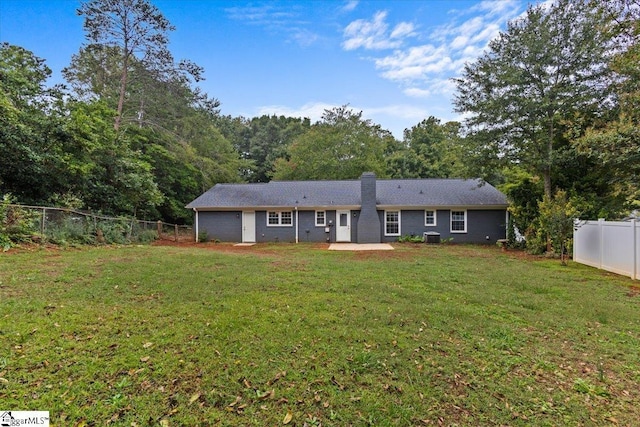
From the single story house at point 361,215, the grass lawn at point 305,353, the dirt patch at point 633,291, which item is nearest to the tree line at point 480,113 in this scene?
the single story house at point 361,215

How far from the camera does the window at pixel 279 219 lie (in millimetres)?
17859

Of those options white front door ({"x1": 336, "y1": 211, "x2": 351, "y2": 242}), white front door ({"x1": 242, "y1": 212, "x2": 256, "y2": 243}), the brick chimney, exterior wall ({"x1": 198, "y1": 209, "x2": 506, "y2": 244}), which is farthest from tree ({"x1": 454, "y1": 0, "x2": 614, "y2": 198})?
white front door ({"x1": 242, "y1": 212, "x2": 256, "y2": 243})

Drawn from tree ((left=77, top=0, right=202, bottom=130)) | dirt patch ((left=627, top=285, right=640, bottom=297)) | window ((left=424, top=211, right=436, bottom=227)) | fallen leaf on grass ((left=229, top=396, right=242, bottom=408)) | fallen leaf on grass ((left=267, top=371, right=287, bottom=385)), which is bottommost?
dirt patch ((left=627, top=285, right=640, bottom=297))

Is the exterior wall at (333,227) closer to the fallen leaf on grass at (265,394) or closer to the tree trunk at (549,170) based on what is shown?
the tree trunk at (549,170)

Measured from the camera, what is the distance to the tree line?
1026 cm

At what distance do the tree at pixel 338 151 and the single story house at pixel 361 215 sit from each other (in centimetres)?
977

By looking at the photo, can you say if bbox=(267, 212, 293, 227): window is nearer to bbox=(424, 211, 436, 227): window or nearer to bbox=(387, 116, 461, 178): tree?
bbox=(424, 211, 436, 227): window

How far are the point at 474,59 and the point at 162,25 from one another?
52.1ft

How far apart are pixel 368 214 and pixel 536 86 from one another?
9.52 metres

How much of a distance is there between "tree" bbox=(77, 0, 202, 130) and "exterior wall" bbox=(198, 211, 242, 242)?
6.92m

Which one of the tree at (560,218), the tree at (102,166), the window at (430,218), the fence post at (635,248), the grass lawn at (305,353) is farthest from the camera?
the window at (430,218)

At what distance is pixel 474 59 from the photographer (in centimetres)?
1434

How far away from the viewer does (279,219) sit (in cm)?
1792

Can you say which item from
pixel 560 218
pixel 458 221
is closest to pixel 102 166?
pixel 458 221
